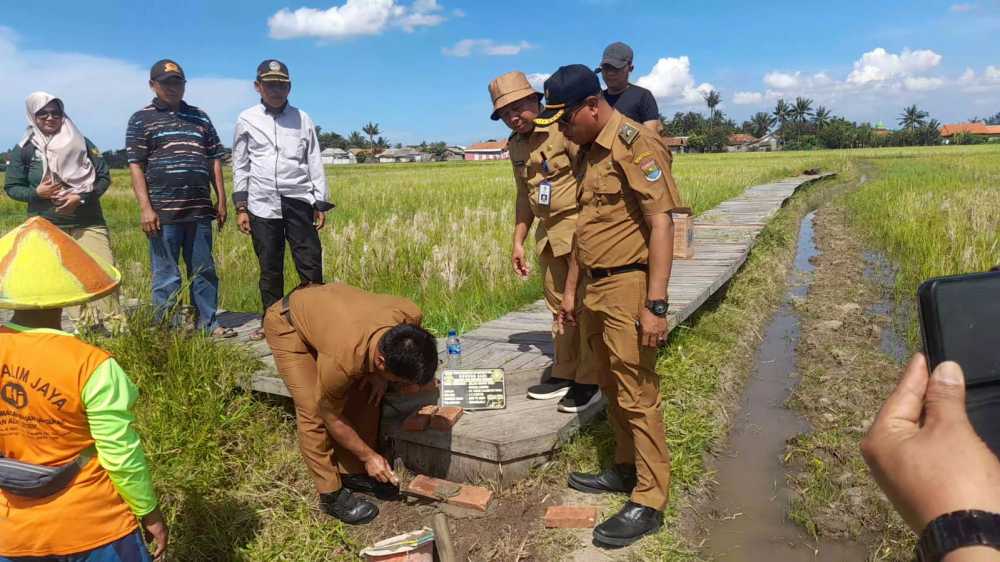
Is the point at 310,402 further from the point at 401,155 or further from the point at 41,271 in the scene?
the point at 401,155

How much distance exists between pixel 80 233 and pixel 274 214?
1.34 meters

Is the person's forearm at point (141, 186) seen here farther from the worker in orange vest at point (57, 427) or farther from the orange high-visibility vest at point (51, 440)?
the orange high-visibility vest at point (51, 440)

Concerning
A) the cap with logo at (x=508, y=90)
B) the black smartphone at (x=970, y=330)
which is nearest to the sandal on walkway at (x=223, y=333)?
the cap with logo at (x=508, y=90)

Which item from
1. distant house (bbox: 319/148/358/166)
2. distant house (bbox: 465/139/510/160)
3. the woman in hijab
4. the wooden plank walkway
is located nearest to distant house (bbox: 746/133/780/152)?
distant house (bbox: 465/139/510/160)

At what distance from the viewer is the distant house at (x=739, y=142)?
9325cm

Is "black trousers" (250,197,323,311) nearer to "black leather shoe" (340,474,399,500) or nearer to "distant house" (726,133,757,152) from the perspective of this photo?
"black leather shoe" (340,474,399,500)

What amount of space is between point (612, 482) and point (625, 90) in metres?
2.66

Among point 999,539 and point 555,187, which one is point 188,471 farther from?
point 999,539

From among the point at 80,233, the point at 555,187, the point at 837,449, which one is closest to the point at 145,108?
the point at 80,233

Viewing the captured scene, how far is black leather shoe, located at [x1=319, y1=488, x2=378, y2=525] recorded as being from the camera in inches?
123

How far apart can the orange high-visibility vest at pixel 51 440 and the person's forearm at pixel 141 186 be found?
277 cm

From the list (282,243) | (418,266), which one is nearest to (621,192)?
(282,243)

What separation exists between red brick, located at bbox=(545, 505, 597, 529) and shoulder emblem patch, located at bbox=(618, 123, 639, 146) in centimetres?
165

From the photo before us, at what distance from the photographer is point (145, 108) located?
170 inches
